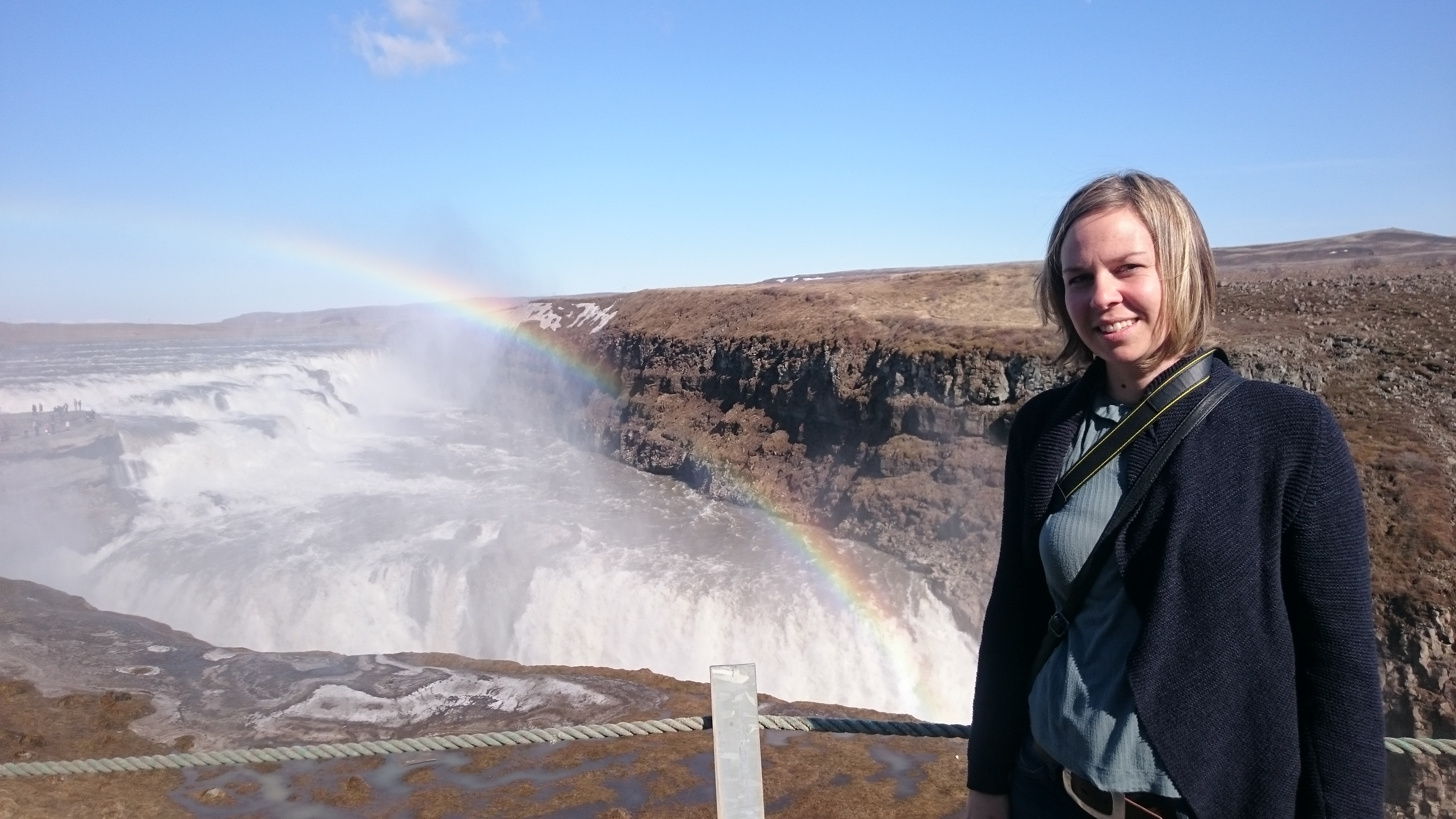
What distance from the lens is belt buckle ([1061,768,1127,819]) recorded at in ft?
5.38

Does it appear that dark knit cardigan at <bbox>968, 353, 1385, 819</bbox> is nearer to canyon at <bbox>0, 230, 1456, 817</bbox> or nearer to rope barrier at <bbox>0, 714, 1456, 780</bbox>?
rope barrier at <bbox>0, 714, 1456, 780</bbox>

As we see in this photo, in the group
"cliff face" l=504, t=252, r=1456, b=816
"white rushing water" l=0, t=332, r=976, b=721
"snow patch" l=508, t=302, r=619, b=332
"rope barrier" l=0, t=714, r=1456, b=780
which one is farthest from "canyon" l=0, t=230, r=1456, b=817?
"rope barrier" l=0, t=714, r=1456, b=780

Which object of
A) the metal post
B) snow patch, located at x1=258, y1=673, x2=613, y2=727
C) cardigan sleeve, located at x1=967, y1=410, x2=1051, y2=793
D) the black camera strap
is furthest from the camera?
snow patch, located at x1=258, y1=673, x2=613, y2=727

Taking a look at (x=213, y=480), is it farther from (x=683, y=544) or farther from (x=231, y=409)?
(x=683, y=544)

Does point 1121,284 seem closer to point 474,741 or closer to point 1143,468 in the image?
point 1143,468

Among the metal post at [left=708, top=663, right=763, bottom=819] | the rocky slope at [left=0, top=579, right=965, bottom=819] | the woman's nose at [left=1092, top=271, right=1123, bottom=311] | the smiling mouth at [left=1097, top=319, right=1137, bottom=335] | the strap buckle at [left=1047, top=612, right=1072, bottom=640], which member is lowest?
the rocky slope at [left=0, top=579, right=965, bottom=819]

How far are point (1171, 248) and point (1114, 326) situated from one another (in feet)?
0.57

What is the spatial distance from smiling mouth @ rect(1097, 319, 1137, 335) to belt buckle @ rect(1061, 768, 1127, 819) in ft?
2.71

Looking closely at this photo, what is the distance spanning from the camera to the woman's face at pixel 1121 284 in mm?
1694

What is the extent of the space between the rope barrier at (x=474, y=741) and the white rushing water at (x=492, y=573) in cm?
1282

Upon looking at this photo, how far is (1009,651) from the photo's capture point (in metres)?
1.96

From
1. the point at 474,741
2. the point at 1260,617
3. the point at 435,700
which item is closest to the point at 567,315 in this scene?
the point at 435,700

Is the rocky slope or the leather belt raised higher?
the leather belt

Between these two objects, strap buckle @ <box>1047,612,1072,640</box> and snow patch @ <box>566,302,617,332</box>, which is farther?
snow patch @ <box>566,302,617,332</box>
